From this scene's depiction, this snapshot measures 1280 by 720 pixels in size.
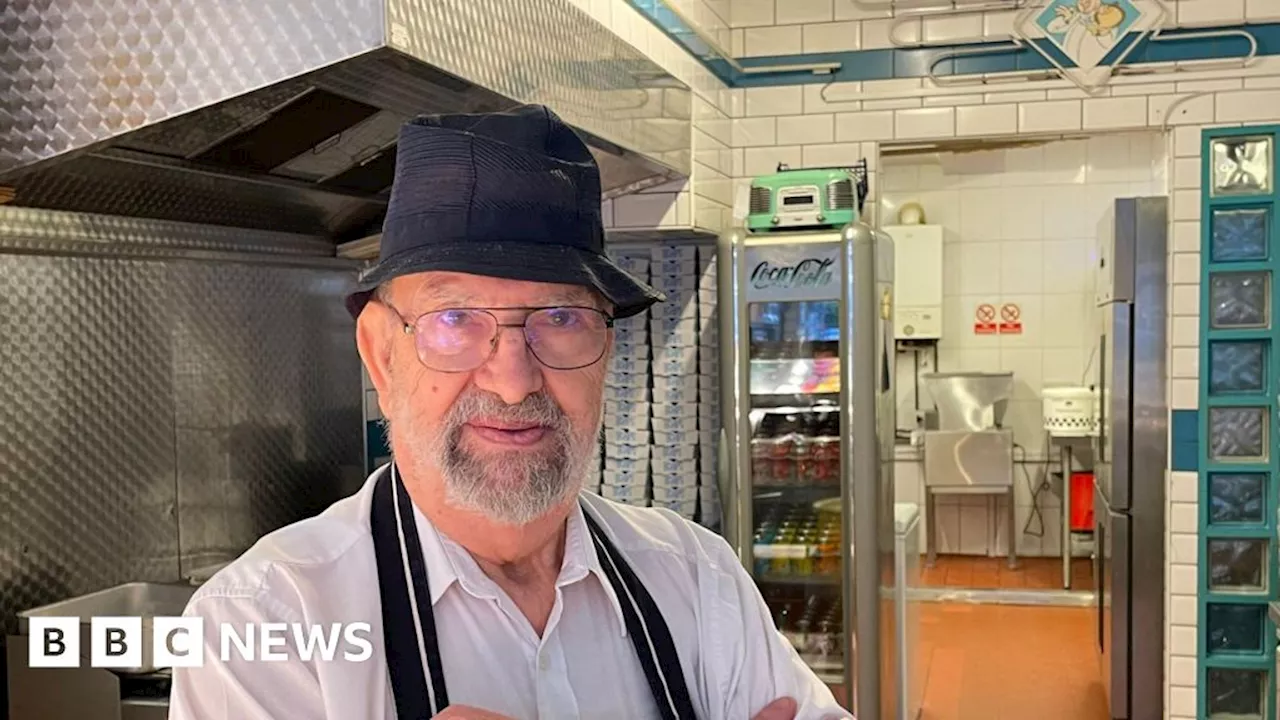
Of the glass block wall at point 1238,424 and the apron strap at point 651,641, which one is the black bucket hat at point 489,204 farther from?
the glass block wall at point 1238,424

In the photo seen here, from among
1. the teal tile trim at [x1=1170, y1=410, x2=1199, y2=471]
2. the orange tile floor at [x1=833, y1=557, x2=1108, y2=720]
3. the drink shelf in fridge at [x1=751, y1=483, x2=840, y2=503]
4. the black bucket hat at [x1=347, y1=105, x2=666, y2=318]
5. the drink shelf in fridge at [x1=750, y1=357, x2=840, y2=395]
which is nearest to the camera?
the black bucket hat at [x1=347, y1=105, x2=666, y2=318]

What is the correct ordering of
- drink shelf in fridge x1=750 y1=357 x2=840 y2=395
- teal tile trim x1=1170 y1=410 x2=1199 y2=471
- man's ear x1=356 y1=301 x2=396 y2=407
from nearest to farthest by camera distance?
1. man's ear x1=356 y1=301 x2=396 y2=407
2. drink shelf in fridge x1=750 y1=357 x2=840 y2=395
3. teal tile trim x1=1170 y1=410 x2=1199 y2=471

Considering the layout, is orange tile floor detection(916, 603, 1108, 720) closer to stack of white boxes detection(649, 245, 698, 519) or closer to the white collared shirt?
stack of white boxes detection(649, 245, 698, 519)

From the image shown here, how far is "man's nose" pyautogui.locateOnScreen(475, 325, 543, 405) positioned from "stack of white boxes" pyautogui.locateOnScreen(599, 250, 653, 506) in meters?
2.78

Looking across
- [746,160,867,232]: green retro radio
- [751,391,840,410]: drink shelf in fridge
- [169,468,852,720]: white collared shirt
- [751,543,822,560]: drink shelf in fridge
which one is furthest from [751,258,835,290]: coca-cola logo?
[169,468,852,720]: white collared shirt

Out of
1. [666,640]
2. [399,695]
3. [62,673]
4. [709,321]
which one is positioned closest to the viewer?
[399,695]

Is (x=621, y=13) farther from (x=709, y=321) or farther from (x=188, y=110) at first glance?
(x=188, y=110)

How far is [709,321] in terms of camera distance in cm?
418

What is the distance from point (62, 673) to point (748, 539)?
236cm

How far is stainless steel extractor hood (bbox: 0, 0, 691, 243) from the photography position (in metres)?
1.77

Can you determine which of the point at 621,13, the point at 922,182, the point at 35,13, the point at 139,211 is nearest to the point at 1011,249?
the point at 922,182

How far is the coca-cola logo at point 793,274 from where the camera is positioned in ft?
12.8

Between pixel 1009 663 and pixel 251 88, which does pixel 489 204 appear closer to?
pixel 251 88

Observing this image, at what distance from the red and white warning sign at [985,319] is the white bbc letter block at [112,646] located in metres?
A: 6.42
